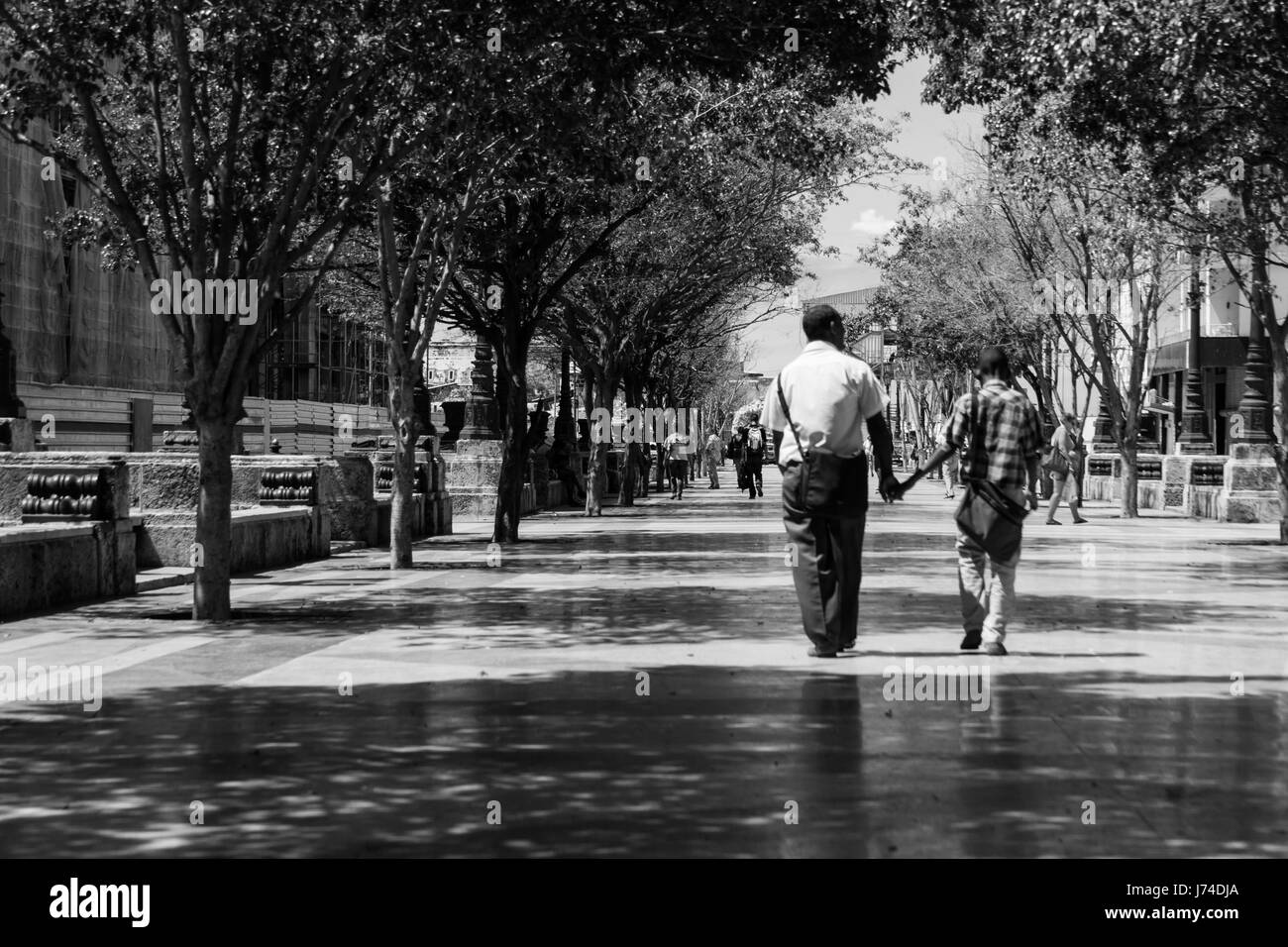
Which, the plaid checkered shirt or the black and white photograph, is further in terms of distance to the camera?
the plaid checkered shirt

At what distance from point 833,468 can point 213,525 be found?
529cm

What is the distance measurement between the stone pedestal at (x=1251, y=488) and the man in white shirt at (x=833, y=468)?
22.1 meters

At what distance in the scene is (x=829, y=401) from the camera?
9906 millimetres

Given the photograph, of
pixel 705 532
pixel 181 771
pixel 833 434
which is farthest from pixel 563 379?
pixel 181 771

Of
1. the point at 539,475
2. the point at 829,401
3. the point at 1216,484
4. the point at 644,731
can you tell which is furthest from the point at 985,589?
the point at 539,475

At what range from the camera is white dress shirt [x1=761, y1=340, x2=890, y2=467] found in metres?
9.91

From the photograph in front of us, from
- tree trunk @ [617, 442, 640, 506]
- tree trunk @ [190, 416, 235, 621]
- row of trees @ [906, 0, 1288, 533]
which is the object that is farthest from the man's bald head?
tree trunk @ [617, 442, 640, 506]

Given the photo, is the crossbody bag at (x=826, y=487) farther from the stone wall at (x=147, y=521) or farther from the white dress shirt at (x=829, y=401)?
the stone wall at (x=147, y=521)

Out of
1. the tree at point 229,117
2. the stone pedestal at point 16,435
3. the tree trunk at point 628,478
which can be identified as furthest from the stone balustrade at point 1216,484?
the tree at point 229,117

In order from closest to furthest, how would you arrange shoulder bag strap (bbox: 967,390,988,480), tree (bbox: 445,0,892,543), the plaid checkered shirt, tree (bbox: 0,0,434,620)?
the plaid checkered shirt, shoulder bag strap (bbox: 967,390,988,480), tree (bbox: 0,0,434,620), tree (bbox: 445,0,892,543)

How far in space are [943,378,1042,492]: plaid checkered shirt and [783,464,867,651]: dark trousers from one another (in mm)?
945

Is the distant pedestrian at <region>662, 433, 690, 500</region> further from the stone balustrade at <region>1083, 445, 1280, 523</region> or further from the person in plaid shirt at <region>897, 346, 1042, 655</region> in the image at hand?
the person in plaid shirt at <region>897, 346, 1042, 655</region>

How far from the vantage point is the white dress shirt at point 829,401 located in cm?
991
